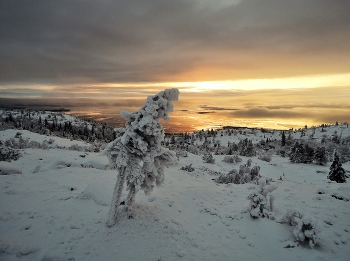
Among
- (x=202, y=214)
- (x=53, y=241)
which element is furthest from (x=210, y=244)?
(x=53, y=241)

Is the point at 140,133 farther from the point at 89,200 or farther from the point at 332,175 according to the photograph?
the point at 332,175

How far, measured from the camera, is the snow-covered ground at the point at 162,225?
671 cm

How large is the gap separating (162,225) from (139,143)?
14.1 ft

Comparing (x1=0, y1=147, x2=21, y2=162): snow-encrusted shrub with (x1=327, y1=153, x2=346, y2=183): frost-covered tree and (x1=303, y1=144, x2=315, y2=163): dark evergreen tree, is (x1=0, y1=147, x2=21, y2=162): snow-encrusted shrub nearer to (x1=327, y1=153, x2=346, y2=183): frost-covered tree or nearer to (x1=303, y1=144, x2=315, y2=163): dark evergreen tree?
(x1=327, y1=153, x2=346, y2=183): frost-covered tree

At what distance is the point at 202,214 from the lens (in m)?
9.96

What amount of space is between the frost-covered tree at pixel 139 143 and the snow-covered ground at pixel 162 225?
1.38 meters

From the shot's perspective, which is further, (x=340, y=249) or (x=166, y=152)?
(x=166, y=152)

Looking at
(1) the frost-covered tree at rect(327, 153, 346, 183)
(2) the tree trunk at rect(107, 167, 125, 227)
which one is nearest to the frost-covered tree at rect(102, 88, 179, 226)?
(2) the tree trunk at rect(107, 167, 125, 227)

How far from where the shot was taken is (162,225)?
8.24 m

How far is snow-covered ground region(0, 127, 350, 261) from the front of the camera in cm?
671

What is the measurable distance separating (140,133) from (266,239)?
7.27 metres

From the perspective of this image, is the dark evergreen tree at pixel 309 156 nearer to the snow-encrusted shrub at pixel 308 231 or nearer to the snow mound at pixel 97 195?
the snow-encrusted shrub at pixel 308 231

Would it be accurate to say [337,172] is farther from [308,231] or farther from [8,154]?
[8,154]

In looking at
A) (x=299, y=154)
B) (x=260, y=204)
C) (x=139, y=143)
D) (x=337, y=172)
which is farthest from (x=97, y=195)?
(x=299, y=154)
